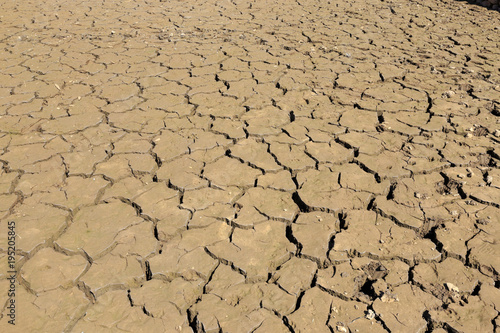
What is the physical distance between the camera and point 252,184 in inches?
103

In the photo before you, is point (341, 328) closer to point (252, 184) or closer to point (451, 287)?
point (451, 287)

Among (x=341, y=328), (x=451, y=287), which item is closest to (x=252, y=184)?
(x=341, y=328)

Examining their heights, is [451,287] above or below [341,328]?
above

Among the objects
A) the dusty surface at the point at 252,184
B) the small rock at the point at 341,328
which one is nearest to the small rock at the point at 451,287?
the dusty surface at the point at 252,184

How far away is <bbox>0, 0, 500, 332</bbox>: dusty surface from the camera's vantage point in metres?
1.85

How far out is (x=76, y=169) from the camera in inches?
108

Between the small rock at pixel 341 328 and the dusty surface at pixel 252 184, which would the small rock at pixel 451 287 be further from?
the small rock at pixel 341 328

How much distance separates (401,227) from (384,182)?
42cm

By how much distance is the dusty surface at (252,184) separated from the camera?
72.9 inches

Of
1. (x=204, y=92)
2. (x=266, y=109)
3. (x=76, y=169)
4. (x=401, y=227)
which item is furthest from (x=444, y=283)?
(x=204, y=92)

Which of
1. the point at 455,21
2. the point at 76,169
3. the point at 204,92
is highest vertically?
the point at 455,21

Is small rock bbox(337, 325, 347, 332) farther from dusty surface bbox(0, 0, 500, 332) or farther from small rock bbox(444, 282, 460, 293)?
small rock bbox(444, 282, 460, 293)

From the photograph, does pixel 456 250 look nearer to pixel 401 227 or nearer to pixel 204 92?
pixel 401 227

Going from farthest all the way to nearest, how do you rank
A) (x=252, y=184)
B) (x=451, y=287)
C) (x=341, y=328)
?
1. (x=252, y=184)
2. (x=451, y=287)
3. (x=341, y=328)
